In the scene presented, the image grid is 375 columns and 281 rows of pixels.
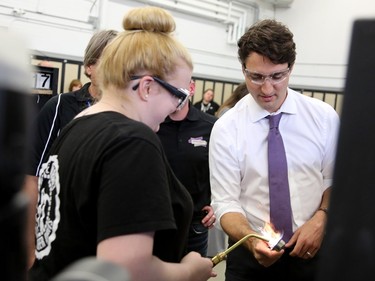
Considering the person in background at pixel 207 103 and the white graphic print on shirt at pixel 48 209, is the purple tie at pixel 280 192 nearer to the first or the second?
the white graphic print on shirt at pixel 48 209

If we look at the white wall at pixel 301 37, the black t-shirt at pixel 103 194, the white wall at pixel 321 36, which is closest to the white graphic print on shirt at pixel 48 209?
the black t-shirt at pixel 103 194

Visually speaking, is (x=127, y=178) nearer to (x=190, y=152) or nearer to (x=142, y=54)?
(x=142, y=54)

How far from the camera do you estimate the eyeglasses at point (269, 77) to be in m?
1.66

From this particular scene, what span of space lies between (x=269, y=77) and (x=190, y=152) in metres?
0.67

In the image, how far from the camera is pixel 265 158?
1647 millimetres

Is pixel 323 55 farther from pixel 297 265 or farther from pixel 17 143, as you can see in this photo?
pixel 17 143

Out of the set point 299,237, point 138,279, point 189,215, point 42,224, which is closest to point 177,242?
point 189,215

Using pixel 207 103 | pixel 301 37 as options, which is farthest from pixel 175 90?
pixel 301 37

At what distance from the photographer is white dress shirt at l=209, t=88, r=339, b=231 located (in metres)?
1.63

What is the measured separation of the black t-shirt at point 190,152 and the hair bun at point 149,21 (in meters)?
1.07

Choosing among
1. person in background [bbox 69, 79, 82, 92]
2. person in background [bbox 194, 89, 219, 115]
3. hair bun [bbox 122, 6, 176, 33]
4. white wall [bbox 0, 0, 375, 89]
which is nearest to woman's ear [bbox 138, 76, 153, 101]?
hair bun [bbox 122, 6, 176, 33]

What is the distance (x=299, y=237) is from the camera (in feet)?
4.93

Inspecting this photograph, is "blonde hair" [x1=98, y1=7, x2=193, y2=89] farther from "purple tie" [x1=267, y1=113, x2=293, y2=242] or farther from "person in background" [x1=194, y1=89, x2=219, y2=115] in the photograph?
"person in background" [x1=194, y1=89, x2=219, y2=115]

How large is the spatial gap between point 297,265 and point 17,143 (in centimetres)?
149
